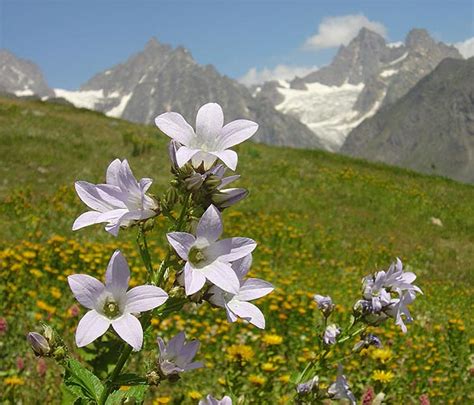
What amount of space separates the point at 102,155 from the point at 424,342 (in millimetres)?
13149

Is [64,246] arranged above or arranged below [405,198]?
above

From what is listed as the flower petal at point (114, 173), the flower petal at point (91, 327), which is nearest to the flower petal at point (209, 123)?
the flower petal at point (114, 173)

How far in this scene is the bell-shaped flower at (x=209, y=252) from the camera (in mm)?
1988

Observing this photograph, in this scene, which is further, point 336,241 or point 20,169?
point 20,169

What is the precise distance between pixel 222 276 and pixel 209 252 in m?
0.14

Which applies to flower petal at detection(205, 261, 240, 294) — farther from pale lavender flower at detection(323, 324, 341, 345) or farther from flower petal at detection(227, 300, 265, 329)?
pale lavender flower at detection(323, 324, 341, 345)

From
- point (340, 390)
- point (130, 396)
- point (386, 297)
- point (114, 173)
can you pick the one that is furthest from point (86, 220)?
point (340, 390)

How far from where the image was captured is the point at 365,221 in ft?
51.3

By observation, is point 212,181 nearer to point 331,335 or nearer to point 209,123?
point 209,123

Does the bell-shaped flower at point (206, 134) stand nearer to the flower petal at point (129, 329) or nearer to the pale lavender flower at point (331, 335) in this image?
the flower petal at point (129, 329)

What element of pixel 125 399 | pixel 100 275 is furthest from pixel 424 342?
pixel 125 399

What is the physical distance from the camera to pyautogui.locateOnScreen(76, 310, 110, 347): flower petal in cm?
191

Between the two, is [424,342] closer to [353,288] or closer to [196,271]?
[353,288]

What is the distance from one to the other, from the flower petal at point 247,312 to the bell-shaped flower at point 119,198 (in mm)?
512
